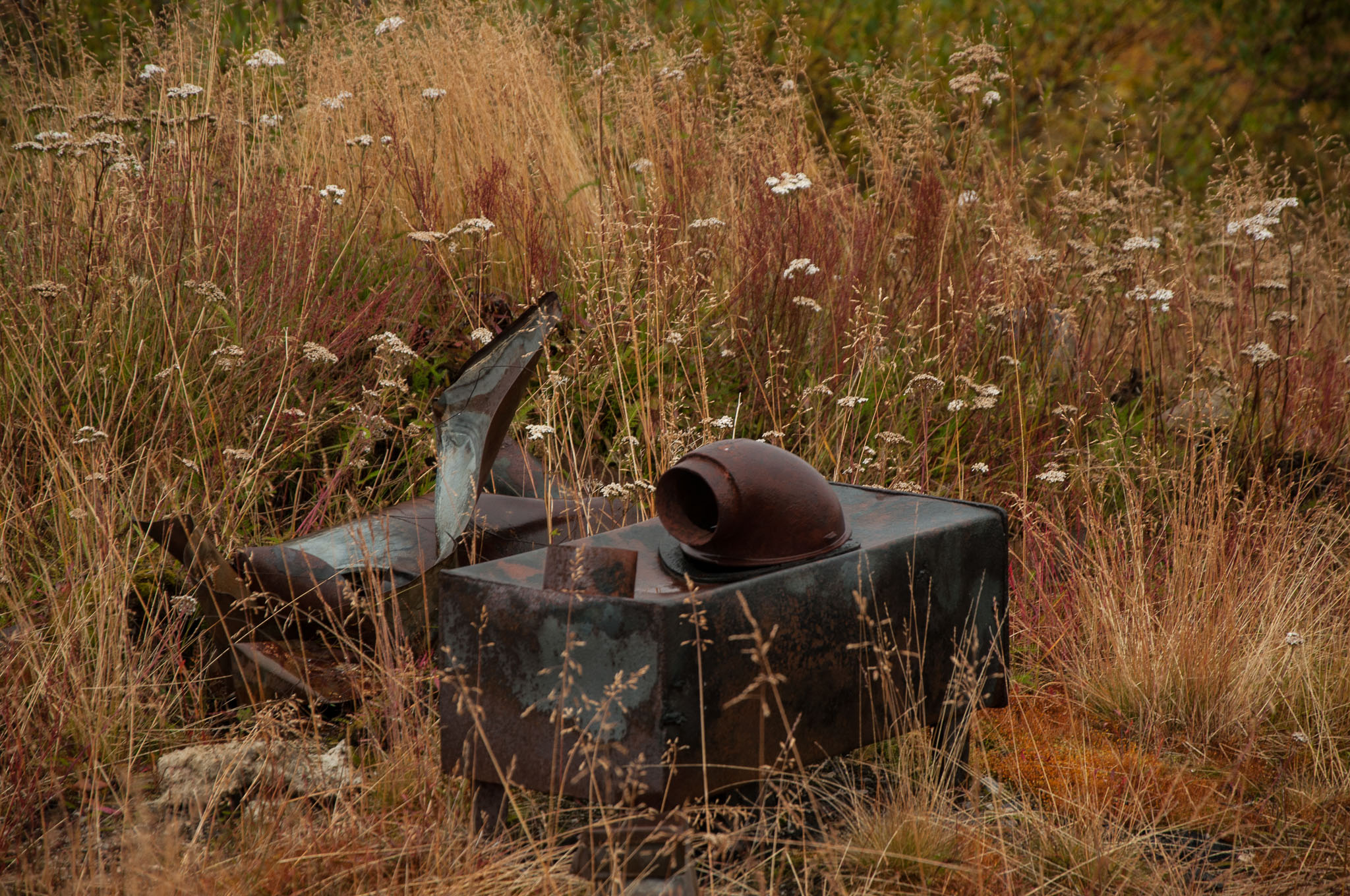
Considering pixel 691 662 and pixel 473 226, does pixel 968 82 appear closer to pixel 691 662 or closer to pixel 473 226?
pixel 473 226

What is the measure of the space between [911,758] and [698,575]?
76cm

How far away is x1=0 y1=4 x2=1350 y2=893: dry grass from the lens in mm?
2551

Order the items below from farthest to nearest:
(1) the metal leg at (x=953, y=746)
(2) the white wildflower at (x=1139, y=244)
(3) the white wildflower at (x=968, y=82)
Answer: (3) the white wildflower at (x=968, y=82) → (2) the white wildflower at (x=1139, y=244) → (1) the metal leg at (x=953, y=746)

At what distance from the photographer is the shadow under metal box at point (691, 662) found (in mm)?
2172

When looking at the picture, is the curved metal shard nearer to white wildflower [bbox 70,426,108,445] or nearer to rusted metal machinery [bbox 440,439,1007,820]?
rusted metal machinery [bbox 440,439,1007,820]

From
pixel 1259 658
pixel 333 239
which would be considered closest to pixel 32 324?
pixel 333 239

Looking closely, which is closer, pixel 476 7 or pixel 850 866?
pixel 850 866

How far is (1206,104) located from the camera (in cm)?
1005

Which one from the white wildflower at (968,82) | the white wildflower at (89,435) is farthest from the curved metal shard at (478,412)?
the white wildflower at (968,82)

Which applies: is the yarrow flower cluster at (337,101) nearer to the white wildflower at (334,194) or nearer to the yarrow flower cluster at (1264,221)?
the white wildflower at (334,194)

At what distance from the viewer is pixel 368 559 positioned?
2777 mm

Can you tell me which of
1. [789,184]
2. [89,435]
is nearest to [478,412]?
[89,435]

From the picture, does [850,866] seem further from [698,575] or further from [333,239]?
[333,239]

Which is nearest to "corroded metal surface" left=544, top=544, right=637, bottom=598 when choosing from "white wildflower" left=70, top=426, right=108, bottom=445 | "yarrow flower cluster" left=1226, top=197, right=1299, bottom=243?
"white wildflower" left=70, top=426, right=108, bottom=445
